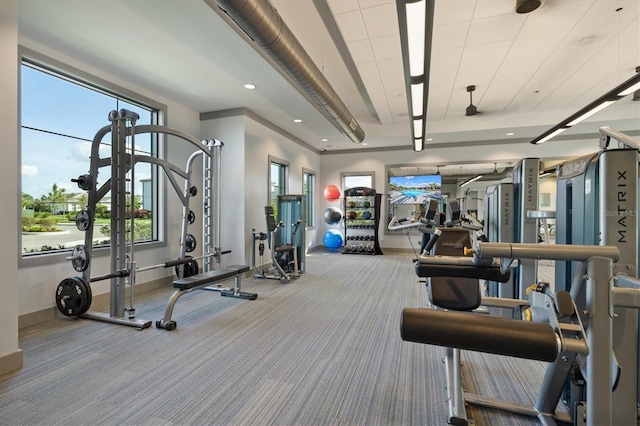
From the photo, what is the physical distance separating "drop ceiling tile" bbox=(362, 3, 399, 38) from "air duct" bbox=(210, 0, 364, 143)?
2.42 ft

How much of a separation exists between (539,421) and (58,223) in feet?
16.4

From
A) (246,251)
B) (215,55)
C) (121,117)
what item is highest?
(215,55)

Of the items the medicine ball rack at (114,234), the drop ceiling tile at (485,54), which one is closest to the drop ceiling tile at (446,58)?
the drop ceiling tile at (485,54)

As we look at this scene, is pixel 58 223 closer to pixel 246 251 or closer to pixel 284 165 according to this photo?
pixel 246 251

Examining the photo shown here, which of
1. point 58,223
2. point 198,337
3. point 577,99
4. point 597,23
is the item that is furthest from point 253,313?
point 577,99

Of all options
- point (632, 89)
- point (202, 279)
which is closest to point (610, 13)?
point (632, 89)

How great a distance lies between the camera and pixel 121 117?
3.28 m

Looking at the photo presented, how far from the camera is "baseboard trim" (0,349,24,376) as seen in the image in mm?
2188

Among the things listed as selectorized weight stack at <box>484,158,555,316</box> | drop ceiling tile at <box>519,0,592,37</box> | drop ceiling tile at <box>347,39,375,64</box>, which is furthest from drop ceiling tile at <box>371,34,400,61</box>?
selectorized weight stack at <box>484,158,555,316</box>

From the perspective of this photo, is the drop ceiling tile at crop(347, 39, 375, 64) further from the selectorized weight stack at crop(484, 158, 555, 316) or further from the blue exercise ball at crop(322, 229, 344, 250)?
the blue exercise ball at crop(322, 229, 344, 250)

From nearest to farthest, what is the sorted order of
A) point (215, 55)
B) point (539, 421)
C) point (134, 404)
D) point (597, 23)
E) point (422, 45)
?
1. point (539, 421)
2. point (134, 404)
3. point (422, 45)
4. point (597, 23)
5. point (215, 55)

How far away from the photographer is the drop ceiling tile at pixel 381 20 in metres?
2.97

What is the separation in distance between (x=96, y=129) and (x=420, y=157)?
758 cm

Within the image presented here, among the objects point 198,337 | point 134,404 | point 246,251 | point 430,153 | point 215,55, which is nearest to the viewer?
point 134,404
